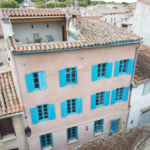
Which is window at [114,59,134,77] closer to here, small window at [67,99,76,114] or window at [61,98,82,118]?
Answer: window at [61,98,82,118]

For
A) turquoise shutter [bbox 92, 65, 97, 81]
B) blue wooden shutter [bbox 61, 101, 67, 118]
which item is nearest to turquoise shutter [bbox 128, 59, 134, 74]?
turquoise shutter [bbox 92, 65, 97, 81]

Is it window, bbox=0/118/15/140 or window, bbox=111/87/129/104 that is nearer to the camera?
window, bbox=0/118/15/140

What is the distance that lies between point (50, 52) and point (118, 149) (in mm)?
7743

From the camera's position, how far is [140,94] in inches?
532

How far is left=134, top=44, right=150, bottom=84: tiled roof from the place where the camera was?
12800mm

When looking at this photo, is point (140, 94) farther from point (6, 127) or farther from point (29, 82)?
point (6, 127)

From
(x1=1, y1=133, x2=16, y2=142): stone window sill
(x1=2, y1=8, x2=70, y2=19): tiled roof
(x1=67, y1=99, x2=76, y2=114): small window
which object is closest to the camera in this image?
(x1=2, y1=8, x2=70, y2=19): tiled roof

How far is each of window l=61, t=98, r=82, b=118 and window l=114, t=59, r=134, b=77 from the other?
11.6 feet

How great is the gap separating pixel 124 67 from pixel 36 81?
22.5ft

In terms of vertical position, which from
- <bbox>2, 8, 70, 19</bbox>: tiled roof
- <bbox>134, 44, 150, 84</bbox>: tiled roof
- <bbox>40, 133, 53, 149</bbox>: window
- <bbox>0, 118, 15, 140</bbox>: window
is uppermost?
<bbox>2, 8, 70, 19</bbox>: tiled roof

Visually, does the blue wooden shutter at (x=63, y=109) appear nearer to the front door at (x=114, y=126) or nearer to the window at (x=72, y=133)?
the window at (x=72, y=133)

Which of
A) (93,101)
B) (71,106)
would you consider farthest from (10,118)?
(93,101)

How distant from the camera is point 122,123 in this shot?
1380cm

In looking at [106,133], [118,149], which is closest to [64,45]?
[118,149]
